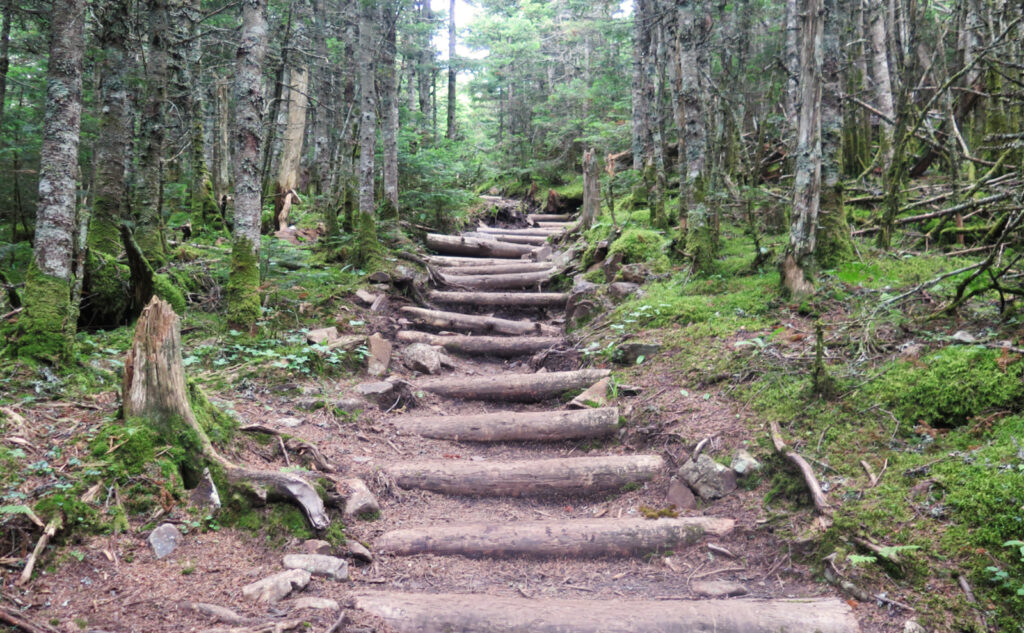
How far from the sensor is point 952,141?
6363 mm

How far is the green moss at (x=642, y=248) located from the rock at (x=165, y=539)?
749cm

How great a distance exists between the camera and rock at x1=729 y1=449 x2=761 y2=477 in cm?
436

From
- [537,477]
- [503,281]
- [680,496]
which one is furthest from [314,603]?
[503,281]

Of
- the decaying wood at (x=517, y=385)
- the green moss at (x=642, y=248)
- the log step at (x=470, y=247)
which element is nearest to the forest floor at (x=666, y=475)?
the decaying wood at (x=517, y=385)

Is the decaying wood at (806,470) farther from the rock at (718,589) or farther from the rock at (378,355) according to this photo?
the rock at (378,355)

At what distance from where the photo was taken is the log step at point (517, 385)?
6.61 m

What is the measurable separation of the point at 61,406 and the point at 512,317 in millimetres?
6971

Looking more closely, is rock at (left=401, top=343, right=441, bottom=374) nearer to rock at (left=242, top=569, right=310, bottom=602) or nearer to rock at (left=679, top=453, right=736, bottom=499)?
rock at (left=679, top=453, right=736, bottom=499)

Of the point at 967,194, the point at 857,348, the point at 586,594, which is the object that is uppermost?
the point at 967,194

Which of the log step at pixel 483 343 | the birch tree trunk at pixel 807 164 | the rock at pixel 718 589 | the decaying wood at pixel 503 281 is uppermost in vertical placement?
the birch tree trunk at pixel 807 164

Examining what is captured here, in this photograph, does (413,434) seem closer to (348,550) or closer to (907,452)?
(348,550)

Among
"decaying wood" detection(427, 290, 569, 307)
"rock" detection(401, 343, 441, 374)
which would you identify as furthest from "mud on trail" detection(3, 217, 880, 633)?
"decaying wood" detection(427, 290, 569, 307)

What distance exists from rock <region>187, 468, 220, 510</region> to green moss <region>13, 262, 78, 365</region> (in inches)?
77.7

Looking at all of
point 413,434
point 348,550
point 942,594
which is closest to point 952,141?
point 942,594
